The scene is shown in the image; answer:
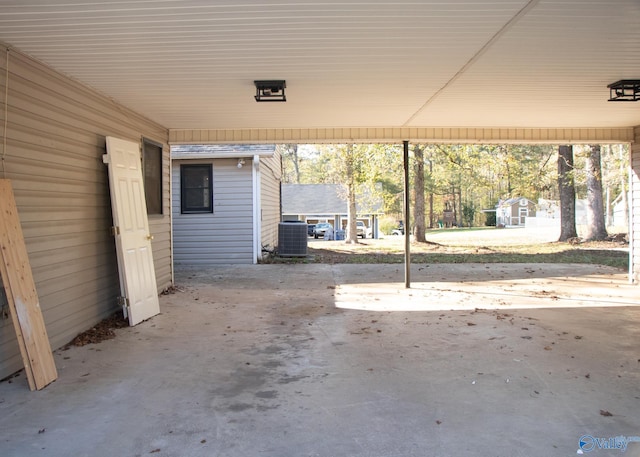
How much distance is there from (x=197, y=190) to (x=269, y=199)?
2780 mm

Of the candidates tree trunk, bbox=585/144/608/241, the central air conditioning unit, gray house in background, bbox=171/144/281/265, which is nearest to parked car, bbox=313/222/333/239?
tree trunk, bbox=585/144/608/241

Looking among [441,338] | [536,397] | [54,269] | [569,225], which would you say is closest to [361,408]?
[536,397]

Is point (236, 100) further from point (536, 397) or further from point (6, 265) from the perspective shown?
point (536, 397)

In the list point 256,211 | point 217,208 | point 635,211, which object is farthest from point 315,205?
point 635,211

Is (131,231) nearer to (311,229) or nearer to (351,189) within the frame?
(351,189)

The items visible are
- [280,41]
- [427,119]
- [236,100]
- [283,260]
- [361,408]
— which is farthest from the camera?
[283,260]

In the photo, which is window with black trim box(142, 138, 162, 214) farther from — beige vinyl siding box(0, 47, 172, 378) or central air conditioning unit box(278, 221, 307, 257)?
central air conditioning unit box(278, 221, 307, 257)

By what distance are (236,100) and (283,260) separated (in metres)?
6.67

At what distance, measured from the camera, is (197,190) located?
11.4 metres

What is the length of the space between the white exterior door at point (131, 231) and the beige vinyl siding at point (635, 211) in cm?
808

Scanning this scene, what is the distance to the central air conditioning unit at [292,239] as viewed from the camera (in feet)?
41.2

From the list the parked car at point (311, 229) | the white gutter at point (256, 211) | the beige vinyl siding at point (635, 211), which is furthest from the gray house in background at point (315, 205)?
the beige vinyl siding at point (635, 211)

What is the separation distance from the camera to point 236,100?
5871 mm

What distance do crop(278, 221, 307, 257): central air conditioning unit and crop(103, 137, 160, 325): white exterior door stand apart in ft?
21.5
